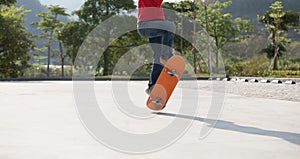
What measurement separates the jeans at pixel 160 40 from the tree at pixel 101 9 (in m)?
28.0

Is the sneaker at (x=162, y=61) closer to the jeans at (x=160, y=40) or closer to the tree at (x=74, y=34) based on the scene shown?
the jeans at (x=160, y=40)

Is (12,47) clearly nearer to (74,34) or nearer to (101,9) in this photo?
(74,34)

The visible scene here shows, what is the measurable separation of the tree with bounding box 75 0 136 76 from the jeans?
2798cm

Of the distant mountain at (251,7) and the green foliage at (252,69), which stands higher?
the distant mountain at (251,7)

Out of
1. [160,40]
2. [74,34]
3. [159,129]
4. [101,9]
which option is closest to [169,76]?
[160,40]

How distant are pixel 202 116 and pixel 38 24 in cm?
3549

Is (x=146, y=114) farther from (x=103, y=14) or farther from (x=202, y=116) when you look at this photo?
(x=103, y=14)

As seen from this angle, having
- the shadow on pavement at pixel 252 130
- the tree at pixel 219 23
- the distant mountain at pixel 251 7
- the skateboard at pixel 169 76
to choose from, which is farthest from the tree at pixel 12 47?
the distant mountain at pixel 251 7

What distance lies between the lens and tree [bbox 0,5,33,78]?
31.1 m

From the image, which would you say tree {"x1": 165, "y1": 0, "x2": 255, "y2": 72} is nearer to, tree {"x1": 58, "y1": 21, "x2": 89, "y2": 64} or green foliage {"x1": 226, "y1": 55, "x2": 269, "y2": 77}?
green foliage {"x1": 226, "y1": 55, "x2": 269, "y2": 77}

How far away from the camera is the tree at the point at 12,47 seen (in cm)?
3108

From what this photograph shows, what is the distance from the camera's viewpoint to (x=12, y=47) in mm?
31219

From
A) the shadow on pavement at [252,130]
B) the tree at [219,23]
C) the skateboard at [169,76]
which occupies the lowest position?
the shadow on pavement at [252,130]

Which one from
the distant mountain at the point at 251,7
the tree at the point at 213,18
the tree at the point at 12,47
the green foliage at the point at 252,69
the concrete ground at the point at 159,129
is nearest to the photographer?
the concrete ground at the point at 159,129
